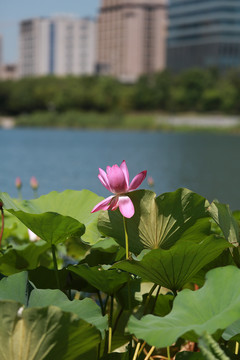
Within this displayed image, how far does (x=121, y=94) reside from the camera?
33500 mm

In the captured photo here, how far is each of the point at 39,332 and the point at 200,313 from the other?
0.46 feet

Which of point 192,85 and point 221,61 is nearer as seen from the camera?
point 192,85

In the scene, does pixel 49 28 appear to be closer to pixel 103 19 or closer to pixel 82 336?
pixel 103 19

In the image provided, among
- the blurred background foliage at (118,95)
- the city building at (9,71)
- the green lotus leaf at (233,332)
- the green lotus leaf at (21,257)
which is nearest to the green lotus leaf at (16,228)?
the green lotus leaf at (21,257)

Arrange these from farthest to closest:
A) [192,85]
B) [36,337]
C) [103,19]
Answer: [103,19] → [192,85] → [36,337]

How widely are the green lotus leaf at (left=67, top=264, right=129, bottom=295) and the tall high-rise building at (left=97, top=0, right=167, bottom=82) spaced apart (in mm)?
67780

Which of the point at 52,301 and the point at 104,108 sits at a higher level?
the point at 52,301

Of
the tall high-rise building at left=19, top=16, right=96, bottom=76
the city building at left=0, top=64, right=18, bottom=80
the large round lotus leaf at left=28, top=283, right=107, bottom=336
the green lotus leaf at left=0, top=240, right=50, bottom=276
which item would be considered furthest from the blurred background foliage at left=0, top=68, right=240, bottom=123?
the tall high-rise building at left=19, top=16, right=96, bottom=76

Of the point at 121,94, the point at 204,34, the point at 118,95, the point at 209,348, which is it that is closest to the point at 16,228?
the point at 209,348

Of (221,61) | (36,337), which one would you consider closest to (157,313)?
(36,337)

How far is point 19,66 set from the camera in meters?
74.5

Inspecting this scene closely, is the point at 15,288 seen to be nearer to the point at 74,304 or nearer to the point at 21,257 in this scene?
the point at 74,304

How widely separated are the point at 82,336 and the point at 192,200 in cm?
22

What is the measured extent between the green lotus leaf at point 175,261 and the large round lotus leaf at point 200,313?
41mm
